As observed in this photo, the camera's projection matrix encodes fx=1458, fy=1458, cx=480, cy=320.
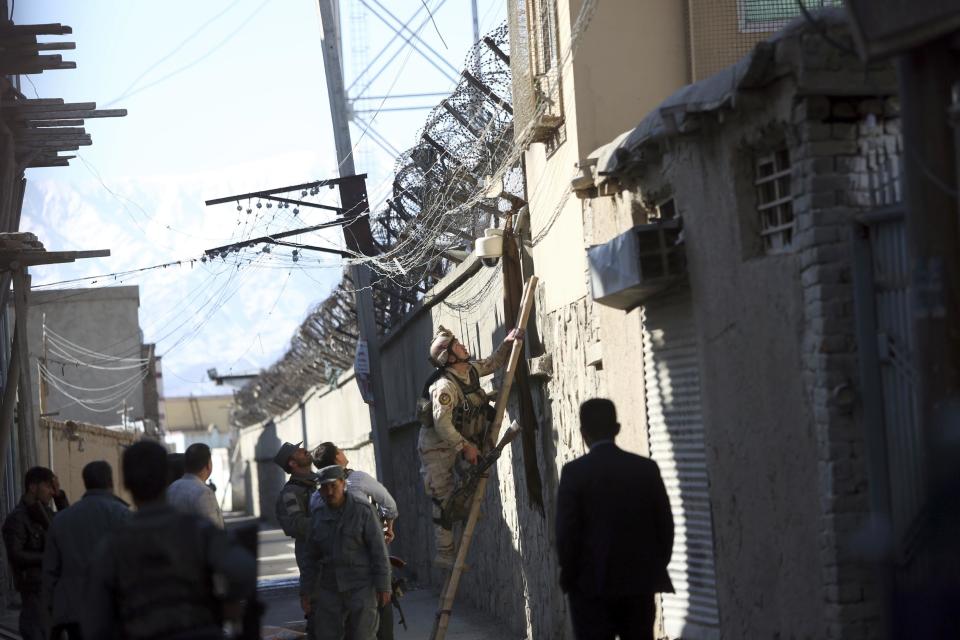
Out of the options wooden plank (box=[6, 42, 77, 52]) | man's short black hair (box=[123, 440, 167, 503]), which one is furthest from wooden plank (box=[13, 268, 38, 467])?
man's short black hair (box=[123, 440, 167, 503])

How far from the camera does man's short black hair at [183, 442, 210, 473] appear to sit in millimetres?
8945

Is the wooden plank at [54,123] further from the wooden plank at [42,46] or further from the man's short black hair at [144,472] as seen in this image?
the man's short black hair at [144,472]

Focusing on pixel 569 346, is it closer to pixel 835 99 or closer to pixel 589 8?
pixel 589 8

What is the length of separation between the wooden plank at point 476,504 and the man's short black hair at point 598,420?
4156 mm

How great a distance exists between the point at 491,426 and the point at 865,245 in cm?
534

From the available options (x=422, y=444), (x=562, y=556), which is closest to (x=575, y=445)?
(x=422, y=444)

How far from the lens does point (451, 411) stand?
11.2 meters

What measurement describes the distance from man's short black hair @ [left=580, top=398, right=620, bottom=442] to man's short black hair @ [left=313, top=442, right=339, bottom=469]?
343 cm

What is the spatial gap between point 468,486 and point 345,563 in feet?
6.66

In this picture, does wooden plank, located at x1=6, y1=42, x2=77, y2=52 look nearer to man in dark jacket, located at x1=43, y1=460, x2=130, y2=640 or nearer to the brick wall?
man in dark jacket, located at x1=43, y1=460, x2=130, y2=640

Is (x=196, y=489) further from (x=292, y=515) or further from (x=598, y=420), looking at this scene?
(x=598, y=420)

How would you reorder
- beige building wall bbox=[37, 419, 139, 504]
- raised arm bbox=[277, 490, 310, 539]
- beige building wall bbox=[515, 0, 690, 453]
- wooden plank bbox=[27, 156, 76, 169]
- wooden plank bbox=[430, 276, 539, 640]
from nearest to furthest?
beige building wall bbox=[515, 0, 690, 453], raised arm bbox=[277, 490, 310, 539], wooden plank bbox=[430, 276, 539, 640], wooden plank bbox=[27, 156, 76, 169], beige building wall bbox=[37, 419, 139, 504]

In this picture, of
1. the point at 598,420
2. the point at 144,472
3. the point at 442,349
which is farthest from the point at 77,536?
the point at 442,349

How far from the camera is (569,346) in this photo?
1048 centimetres
